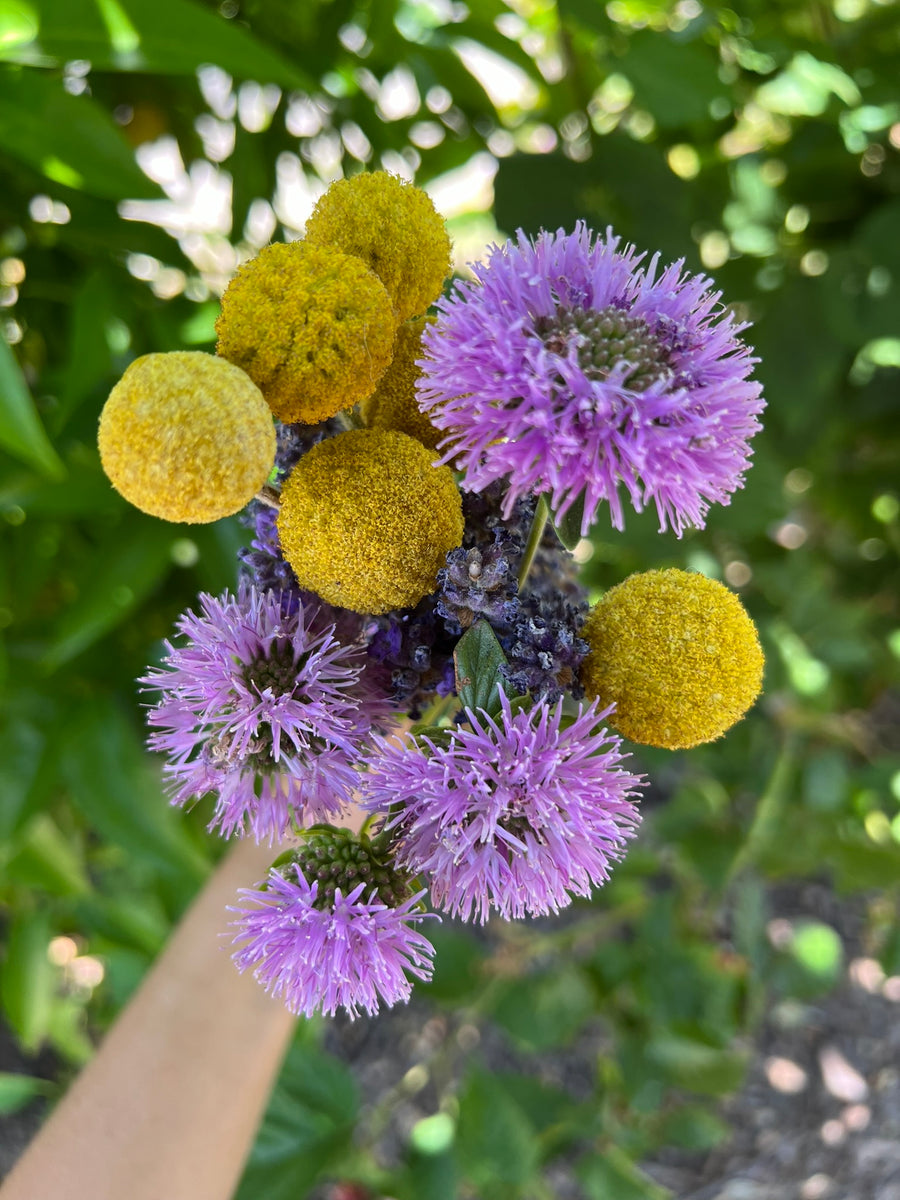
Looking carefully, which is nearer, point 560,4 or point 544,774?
point 544,774

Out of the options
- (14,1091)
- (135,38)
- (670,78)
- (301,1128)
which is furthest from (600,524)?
(14,1091)

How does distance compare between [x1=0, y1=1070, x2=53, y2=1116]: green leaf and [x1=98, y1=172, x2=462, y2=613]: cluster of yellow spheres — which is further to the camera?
[x1=0, y1=1070, x2=53, y2=1116]: green leaf

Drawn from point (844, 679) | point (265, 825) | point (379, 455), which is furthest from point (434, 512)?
point (844, 679)

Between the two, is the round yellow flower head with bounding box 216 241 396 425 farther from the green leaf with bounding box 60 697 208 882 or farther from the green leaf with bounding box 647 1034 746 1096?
the green leaf with bounding box 647 1034 746 1096

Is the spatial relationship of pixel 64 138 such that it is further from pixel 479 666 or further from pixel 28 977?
pixel 28 977

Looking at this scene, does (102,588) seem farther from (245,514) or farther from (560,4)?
(560,4)

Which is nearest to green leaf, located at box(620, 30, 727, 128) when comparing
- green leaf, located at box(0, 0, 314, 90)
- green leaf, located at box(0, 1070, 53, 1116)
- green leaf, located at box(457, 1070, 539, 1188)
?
green leaf, located at box(0, 0, 314, 90)
